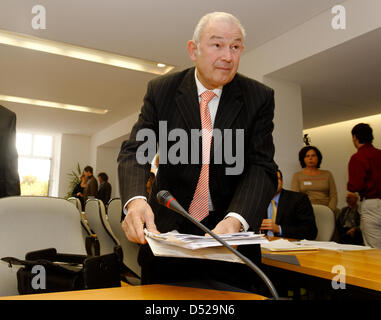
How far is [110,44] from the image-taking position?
4.44 m

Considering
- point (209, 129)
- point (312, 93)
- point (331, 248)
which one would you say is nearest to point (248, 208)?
point (209, 129)

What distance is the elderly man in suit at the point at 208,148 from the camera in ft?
3.39

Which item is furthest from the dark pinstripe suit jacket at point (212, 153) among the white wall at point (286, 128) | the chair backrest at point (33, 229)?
the white wall at point (286, 128)

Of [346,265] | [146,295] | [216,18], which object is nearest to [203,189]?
[146,295]

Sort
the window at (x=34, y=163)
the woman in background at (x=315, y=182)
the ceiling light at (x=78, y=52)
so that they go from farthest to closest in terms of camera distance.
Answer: the window at (x=34, y=163) < the ceiling light at (x=78, y=52) < the woman in background at (x=315, y=182)

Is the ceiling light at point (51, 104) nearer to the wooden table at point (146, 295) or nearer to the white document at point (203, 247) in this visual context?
the wooden table at point (146, 295)

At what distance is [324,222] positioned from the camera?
274 cm

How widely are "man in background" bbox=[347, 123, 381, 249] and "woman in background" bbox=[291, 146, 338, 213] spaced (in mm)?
648

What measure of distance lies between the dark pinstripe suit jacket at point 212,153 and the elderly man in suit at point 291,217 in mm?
1524

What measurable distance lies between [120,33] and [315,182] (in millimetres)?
2881

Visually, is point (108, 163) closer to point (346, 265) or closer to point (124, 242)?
point (124, 242)

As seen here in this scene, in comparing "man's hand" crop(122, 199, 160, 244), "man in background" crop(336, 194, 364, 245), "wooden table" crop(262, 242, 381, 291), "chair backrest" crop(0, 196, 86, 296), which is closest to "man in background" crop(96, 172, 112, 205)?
"man in background" crop(336, 194, 364, 245)

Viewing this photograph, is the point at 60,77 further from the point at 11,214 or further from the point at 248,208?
the point at 248,208

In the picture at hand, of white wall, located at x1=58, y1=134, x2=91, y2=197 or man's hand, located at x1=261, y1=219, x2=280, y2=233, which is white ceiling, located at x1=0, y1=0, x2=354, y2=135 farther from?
white wall, located at x1=58, y1=134, x2=91, y2=197
